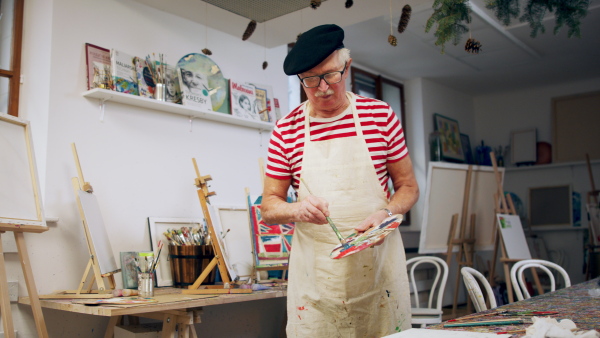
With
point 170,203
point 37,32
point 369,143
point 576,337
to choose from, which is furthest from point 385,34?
point 576,337

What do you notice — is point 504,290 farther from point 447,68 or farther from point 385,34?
point 385,34

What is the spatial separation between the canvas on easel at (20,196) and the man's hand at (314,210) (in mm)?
1534

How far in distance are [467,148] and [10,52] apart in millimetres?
5900

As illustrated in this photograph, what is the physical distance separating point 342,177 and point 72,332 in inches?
81.3

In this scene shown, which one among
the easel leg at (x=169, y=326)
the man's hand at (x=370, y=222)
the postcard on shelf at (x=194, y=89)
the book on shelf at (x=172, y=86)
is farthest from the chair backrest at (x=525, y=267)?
the book on shelf at (x=172, y=86)

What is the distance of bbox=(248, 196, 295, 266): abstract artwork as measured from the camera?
3.62 m

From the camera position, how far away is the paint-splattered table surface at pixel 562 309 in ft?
4.56

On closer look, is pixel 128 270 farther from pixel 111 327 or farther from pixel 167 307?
pixel 167 307

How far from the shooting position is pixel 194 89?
385 cm

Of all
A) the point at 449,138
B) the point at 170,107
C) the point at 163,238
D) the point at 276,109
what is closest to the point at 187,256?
the point at 163,238

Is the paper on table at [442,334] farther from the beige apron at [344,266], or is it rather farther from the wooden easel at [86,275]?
the wooden easel at [86,275]

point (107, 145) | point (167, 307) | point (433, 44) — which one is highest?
point (433, 44)

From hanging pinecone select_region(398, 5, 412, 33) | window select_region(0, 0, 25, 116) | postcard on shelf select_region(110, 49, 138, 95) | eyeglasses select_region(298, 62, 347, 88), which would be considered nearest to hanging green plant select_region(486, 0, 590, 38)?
hanging pinecone select_region(398, 5, 412, 33)

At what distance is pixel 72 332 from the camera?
312cm
